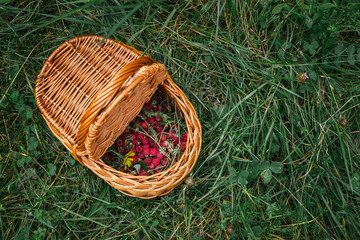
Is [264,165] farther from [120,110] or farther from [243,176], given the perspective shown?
[120,110]

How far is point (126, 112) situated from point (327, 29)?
54.2 inches

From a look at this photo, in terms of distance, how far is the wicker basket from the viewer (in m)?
1.23

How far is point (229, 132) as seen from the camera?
1.69 meters

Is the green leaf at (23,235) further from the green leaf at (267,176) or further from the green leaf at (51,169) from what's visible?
the green leaf at (267,176)

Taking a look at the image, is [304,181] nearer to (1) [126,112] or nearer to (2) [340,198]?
(2) [340,198]

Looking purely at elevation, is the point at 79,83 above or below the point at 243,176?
above

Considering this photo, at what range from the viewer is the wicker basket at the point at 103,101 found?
48.3 inches

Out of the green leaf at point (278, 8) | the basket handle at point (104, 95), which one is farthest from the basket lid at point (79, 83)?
the green leaf at point (278, 8)

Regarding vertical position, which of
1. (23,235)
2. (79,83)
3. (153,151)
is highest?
(79,83)

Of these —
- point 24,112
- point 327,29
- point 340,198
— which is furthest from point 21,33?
point 340,198

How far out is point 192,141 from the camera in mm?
1504

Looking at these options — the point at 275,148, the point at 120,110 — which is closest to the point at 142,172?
the point at 120,110

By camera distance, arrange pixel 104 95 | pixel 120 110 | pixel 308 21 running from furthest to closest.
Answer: pixel 308 21
pixel 120 110
pixel 104 95

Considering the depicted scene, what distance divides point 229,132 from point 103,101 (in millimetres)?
892
